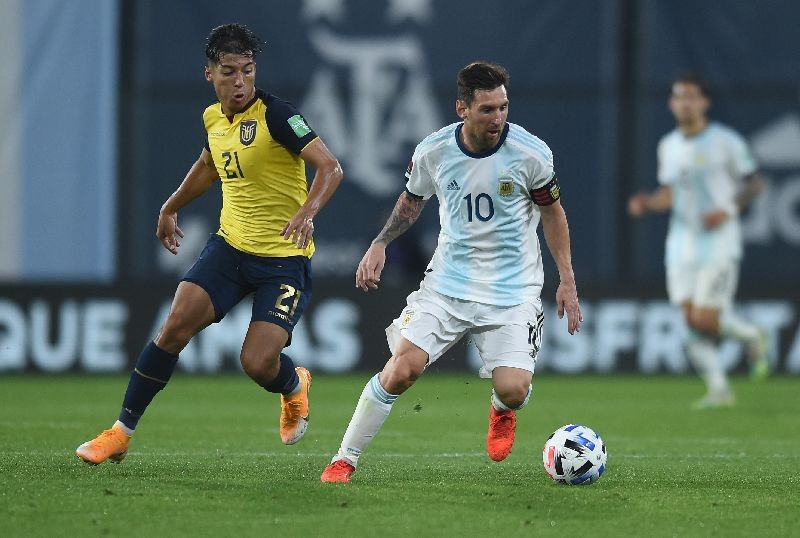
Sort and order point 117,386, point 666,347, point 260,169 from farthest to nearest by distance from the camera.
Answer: point 666,347 < point 117,386 < point 260,169

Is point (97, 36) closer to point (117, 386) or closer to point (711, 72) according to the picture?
point (117, 386)

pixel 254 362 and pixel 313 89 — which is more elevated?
pixel 313 89

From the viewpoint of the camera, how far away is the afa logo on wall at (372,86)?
14953 millimetres

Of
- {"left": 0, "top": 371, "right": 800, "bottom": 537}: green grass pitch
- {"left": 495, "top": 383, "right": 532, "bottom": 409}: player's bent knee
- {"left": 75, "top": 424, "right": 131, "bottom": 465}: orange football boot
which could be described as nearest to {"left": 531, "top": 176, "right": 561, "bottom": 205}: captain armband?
{"left": 495, "top": 383, "right": 532, "bottom": 409}: player's bent knee

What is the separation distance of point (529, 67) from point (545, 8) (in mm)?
607

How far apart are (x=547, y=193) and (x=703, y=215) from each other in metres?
5.50

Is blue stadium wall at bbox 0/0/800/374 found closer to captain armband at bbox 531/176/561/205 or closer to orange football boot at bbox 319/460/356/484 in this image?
captain armband at bbox 531/176/561/205

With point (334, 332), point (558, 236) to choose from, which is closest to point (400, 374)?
point (558, 236)

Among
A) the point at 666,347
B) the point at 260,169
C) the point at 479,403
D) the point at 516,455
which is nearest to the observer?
the point at 260,169

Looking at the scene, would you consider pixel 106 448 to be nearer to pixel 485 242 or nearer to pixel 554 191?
pixel 485 242

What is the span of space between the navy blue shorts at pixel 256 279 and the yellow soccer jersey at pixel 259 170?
5 cm

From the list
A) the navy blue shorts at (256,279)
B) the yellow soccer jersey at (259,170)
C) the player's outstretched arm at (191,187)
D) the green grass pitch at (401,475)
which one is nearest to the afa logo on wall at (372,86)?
the green grass pitch at (401,475)

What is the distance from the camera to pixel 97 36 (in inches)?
594

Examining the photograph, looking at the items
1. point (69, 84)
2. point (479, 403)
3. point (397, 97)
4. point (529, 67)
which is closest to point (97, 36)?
point (69, 84)
